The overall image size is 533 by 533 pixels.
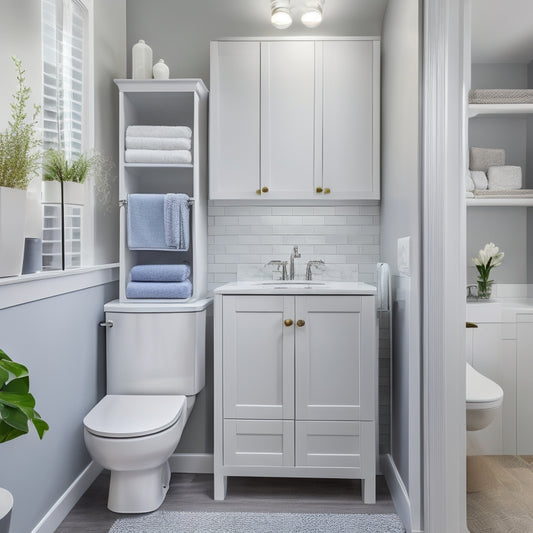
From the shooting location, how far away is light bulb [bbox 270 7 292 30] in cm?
255

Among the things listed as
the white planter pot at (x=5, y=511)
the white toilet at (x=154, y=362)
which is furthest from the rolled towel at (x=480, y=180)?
the white planter pot at (x=5, y=511)

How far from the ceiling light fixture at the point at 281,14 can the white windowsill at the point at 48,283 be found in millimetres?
1526

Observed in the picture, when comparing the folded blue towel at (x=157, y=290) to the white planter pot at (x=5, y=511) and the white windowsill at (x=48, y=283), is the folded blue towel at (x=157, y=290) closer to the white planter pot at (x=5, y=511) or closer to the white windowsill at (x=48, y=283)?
the white windowsill at (x=48, y=283)

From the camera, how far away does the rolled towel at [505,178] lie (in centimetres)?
247

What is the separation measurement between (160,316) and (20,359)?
0.77 metres

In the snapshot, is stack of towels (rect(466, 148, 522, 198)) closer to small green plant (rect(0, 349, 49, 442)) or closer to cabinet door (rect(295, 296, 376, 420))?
cabinet door (rect(295, 296, 376, 420))

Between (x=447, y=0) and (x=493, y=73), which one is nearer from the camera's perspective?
(x=447, y=0)

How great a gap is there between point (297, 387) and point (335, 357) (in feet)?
0.75

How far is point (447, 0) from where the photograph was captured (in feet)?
5.97

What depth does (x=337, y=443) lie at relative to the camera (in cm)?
234

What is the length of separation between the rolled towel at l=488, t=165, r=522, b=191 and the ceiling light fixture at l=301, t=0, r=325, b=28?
117 centimetres

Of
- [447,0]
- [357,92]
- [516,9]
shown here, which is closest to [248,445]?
[357,92]

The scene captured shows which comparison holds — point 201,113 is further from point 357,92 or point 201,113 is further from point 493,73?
point 493,73

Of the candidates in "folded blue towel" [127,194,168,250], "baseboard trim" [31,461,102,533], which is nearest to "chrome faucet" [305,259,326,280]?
"folded blue towel" [127,194,168,250]
